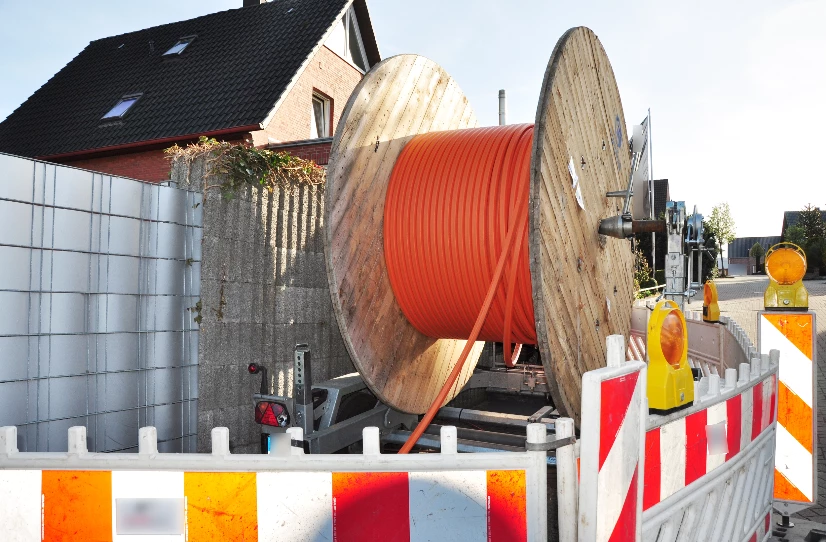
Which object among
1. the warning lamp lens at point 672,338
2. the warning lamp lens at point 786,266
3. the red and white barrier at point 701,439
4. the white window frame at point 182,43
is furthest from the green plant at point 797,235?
the warning lamp lens at point 672,338

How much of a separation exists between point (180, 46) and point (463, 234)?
1269cm

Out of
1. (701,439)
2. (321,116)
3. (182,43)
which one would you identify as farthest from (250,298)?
(182,43)

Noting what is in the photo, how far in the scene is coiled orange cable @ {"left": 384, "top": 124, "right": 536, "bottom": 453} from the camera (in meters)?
3.72

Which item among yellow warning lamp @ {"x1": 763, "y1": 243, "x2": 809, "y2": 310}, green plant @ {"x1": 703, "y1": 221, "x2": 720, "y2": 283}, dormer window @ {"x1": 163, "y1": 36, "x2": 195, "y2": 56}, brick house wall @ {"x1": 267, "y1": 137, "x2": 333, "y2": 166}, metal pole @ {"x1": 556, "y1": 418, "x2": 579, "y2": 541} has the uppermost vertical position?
dormer window @ {"x1": 163, "y1": 36, "x2": 195, "y2": 56}

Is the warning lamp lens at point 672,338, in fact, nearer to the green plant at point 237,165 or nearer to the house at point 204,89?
the green plant at point 237,165

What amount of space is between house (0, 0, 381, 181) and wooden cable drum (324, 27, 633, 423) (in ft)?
17.0

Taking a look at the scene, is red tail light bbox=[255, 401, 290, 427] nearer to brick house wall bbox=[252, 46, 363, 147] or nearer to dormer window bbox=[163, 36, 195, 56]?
brick house wall bbox=[252, 46, 363, 147]

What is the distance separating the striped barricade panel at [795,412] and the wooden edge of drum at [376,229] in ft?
6.96

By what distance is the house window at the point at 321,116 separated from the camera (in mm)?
13031

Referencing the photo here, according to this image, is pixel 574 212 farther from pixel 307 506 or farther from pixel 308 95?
pixel 308 95

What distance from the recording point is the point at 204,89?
40.5ft

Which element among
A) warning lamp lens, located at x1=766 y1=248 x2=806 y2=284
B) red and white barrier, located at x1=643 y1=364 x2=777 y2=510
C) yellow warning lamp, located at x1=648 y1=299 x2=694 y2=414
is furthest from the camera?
warning lamp lens, located at x1=766 y1=248 x2=806 y2=284

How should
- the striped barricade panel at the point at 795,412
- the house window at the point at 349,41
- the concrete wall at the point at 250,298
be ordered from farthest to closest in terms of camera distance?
the house window at the point at 349,41 → the concrete wall at the point at 250,298 → the striped barricade panel at the point at 795,412

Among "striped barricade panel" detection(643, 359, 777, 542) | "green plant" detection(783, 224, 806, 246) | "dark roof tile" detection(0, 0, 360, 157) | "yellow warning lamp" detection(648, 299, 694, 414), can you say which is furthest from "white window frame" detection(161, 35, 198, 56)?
"green plant" detection(783, 224, 806, 246)
